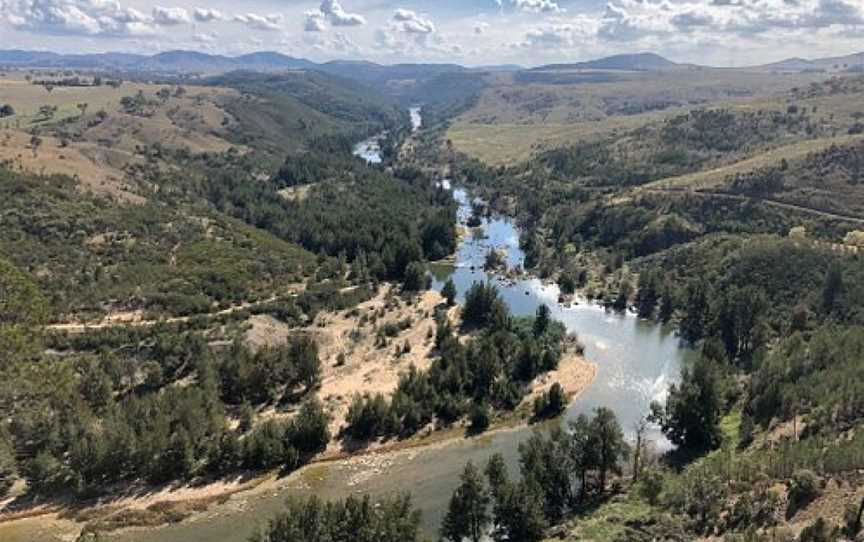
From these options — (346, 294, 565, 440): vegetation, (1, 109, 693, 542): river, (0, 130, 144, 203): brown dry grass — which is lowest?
(1, 109, 693, 542): river

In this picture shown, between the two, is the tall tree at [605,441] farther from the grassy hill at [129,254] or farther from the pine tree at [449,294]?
the grassy hill at [129,254]

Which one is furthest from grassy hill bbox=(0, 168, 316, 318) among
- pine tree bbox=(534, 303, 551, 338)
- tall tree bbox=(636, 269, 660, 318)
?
tall tree bbox=(636, 269, 660, 318)

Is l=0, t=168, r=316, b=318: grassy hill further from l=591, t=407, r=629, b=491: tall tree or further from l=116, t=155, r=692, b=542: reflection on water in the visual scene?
l=591, t=407, r=629, b=491: tall tree

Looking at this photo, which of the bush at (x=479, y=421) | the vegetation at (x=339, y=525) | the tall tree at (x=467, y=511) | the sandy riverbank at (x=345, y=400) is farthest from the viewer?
the bush at (x=479, y=421)

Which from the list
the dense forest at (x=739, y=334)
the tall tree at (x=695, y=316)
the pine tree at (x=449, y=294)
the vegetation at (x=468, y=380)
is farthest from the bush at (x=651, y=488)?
the pine tree at (x=449, y=294)

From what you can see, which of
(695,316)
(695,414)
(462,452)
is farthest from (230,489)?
(695,316)

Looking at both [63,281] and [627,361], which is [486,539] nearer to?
[627,361]

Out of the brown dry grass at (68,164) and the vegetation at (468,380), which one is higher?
the brown dry grass at (68,164)

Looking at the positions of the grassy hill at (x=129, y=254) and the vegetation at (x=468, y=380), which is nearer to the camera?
the vegetation at (x=468, y=380)

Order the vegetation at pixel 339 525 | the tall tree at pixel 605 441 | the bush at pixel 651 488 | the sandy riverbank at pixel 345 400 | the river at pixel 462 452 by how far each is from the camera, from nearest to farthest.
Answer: the vegetation at pixel 339 525, the bush at pixel 651 488, the sandy riverbank at pixel 345 400, the tall tree at pixel 605 441, the river at pixel 462 452
